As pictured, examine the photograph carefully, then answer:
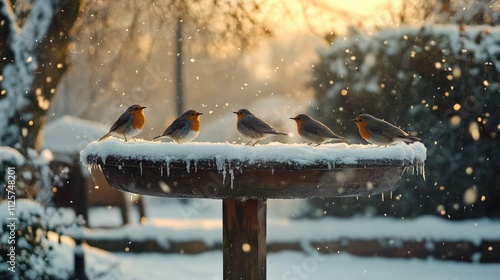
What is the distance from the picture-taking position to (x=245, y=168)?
13.0 feet

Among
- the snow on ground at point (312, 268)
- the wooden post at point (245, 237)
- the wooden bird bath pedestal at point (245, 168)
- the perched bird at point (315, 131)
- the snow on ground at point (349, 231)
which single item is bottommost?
the snow on ground at point (312, 268)

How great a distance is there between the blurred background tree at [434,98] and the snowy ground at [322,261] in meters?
0.33

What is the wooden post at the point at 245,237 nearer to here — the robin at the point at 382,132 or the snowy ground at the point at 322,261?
the robin at the point at 382,132

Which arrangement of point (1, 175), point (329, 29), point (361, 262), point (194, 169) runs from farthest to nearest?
1. point (329, 29)
2. point (361, 262)
3. point (1, 175)
4. point (194, 169)

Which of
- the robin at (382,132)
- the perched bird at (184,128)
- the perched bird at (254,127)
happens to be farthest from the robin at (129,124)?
the robin at (382,132)

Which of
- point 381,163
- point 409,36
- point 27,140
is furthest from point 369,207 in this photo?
point 381,163

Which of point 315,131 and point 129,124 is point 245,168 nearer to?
point 315,131

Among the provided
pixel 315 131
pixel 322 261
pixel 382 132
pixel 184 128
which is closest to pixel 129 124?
pixel 184 128

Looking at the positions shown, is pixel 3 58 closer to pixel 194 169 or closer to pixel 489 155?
pixel 194 169

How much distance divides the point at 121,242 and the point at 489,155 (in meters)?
4.87

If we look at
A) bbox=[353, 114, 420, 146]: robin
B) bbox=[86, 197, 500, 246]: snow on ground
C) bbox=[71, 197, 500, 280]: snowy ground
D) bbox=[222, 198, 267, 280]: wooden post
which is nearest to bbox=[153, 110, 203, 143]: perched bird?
bbox=[222, 198, 267, 280]: wooden post

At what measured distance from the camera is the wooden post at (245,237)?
15.3ft

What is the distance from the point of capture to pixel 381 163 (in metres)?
4.15

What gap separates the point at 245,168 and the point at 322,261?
232 inches
